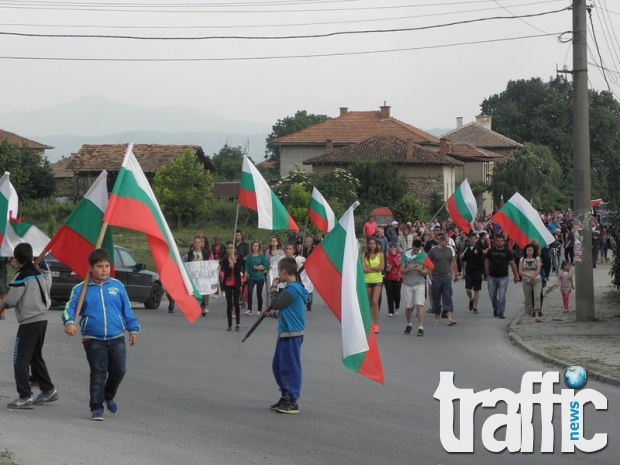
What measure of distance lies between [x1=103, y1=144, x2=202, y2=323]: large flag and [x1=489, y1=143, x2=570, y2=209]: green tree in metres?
73.8

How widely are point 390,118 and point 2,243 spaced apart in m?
89.6

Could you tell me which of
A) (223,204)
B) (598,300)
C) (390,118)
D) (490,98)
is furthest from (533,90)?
(598,300)

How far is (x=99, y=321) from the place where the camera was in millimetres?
10414

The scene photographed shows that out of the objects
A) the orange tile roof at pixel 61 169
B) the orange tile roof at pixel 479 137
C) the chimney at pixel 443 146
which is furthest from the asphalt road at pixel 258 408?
the orange tile roof at pixel 479 137

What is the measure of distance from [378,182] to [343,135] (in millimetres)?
25786

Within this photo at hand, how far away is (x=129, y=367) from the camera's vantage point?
1459cm

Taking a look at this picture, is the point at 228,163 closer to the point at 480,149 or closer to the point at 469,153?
the point at 480,149

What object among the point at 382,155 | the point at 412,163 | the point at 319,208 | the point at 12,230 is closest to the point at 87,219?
the point at 12,230

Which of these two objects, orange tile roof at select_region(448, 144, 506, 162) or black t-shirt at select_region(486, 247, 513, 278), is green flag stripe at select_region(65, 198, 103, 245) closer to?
black t-shirt at select_region(486, 247, 513, 278)

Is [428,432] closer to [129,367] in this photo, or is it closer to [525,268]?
[129,367]

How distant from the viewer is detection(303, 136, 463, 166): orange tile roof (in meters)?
80.2

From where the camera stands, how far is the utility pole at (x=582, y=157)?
68.0 ft

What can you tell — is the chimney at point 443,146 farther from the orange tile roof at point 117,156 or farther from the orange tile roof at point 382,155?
the orange tile roof at point 117,156

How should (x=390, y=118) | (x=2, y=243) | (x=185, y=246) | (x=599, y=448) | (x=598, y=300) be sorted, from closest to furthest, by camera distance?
(x=599, y=448) → (x=2, y=243) → (x=598, y=300) → (x=185, y=246) → (x=390, y=118)
